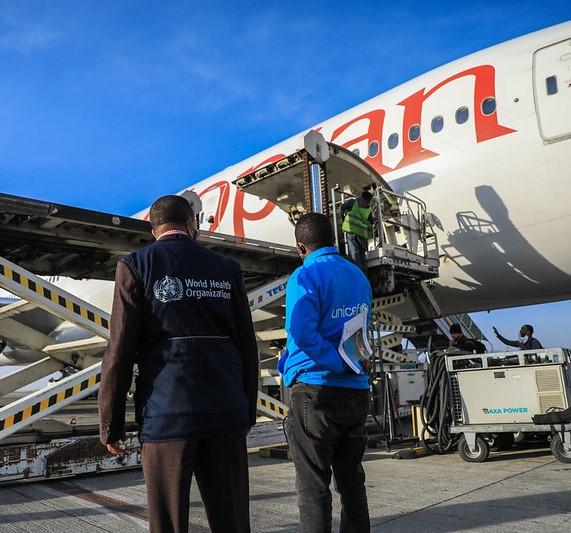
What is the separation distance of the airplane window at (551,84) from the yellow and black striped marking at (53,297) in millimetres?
5639

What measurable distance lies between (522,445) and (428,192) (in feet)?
10.9

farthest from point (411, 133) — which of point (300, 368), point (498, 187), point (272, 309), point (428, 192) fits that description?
point (300, 368)

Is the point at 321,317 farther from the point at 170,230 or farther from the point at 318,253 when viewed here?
the point at 170,230

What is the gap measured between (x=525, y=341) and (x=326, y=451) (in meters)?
5.43

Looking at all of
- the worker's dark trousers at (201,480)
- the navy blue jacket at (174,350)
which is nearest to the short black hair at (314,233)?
the navy blue jacket at (174,350)

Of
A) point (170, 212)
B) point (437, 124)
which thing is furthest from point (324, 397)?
point (437, 124)

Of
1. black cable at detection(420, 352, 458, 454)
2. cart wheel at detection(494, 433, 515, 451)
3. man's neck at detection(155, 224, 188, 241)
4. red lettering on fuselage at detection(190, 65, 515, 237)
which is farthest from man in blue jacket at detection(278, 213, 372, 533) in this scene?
red lettering on fuselage at detection(190, 65, 515, 237)

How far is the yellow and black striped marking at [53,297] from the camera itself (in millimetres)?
4969

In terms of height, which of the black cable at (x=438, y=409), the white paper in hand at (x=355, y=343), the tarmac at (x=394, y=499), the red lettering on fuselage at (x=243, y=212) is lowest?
the tarmac at (x=394, y=499)

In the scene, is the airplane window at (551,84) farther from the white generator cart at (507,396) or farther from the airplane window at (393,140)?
the white generator cart at (507,396)

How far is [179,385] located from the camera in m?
1.84

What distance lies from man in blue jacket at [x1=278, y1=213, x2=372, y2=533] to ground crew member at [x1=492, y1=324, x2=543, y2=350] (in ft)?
16.4

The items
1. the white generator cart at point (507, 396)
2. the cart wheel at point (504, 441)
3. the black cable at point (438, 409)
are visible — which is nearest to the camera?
the white generator cart at point (507, 396)

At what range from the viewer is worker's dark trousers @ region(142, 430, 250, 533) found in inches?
70.0
